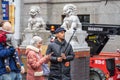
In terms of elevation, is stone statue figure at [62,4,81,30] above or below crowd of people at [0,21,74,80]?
above

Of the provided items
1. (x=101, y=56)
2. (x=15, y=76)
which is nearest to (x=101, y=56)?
(x=101, y=56)

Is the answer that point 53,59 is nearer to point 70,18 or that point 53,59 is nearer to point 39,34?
point 70,18

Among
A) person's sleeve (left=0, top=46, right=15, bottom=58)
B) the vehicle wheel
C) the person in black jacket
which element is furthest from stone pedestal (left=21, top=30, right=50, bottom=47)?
person's sleeve (left=0, top=46, right=15, bottom=58)

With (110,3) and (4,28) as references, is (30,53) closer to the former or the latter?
(4,28)

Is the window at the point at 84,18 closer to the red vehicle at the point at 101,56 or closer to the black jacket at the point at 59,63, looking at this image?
the red vehicle at the point at 101,56

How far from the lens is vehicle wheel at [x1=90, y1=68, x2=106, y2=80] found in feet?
42.5

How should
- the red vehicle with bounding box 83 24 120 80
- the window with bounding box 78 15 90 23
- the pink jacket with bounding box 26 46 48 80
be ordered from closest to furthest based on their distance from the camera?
1. the pink jacket with bounding box 26 46 48 80
2. the red vehicle with bounding box 83 24 120 80
3. the window with bounding box 78 15 90 23

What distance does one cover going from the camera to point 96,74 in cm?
1309

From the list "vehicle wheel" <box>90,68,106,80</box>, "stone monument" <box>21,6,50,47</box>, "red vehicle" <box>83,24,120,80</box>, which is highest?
"stone monument" <box>21,6,50,47</box>

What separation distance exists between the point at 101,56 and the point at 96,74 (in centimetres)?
139

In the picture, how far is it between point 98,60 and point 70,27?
6.67 ft

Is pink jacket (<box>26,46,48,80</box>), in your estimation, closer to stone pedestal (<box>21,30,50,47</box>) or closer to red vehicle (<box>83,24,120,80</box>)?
stone pedestal (<box>21,30,50,47</box>)

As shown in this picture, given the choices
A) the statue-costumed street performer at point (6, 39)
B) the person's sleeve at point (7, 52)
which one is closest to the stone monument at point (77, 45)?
the statue-costumed street performer at point (6, 39)

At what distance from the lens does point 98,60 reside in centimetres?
1347
